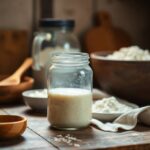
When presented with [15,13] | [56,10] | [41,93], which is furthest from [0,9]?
[41,93]

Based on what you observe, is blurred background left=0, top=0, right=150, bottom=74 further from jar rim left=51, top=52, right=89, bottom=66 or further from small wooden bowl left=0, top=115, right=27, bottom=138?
small wooden bowl left=0, top=115, right=27, bottom=138

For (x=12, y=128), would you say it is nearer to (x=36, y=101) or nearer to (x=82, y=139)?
(x=82, y=139)

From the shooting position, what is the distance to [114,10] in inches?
69.9

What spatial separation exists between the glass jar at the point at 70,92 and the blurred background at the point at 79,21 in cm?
52

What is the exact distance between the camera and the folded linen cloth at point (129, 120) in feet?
3.43

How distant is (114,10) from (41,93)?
65 centimetres

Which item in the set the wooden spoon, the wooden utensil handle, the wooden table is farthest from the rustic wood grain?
the wooden utensil handle

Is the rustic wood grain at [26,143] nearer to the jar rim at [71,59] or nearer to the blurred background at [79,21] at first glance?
the jar rim at [71,59]

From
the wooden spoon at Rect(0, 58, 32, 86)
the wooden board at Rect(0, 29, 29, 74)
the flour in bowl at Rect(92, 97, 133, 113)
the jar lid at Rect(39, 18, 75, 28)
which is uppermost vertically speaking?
the jar lid at Rect(39, 18, 75, 28)

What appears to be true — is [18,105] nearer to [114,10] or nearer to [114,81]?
[114,81]

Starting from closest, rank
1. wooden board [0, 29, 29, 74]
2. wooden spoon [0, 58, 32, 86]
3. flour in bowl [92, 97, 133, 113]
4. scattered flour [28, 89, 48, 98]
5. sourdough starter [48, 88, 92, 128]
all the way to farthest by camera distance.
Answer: sourdough starter [48, 88, 92, 128], flour in bowl [92, 97, 133, 113], scattered flour [28, 89, 48, 98], wooden spoon [0, 58, 32, 86], wooden board [0, 29, 29, 74]

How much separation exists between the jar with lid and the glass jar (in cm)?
35

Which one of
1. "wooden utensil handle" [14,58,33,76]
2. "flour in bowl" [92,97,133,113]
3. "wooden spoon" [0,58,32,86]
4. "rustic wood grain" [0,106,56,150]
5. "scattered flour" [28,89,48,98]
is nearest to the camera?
"rustic wood grain" [0,106,56,150]

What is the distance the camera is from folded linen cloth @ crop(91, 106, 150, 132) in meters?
1.04
